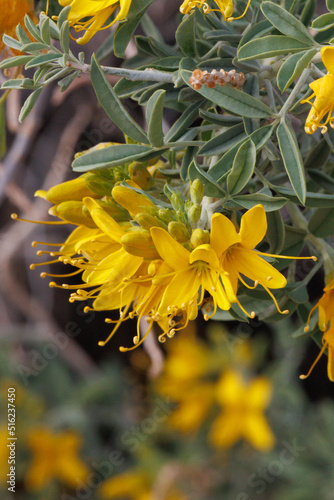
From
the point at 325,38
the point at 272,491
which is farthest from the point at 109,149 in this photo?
the point at 272,491

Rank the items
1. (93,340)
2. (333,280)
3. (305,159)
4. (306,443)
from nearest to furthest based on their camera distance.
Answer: (333,280), (305,159), (306,443), (93,340)

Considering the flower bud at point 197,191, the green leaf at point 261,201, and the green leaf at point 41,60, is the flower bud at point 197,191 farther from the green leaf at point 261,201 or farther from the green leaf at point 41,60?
the green leaf at point 41,60

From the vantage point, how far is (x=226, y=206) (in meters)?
0.52

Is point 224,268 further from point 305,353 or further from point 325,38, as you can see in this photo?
point 305,353

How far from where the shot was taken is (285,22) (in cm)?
49

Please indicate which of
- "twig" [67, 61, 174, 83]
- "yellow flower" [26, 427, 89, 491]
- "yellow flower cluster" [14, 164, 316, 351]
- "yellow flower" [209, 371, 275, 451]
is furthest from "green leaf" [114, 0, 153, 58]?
"yellow flower" [26, 427, 89, 491]

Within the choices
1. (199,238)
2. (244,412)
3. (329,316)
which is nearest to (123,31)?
(199,238)

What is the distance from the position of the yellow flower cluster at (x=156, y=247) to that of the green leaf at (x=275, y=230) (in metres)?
0.06

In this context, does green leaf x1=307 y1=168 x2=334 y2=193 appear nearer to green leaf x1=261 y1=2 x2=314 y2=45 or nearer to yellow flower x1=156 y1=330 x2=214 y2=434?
green leaf x1=261 y1=2 x2=314 y2=45

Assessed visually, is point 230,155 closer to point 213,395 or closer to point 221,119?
point 221,119

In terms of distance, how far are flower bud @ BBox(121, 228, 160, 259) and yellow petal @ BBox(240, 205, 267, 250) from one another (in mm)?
89

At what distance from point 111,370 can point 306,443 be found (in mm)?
738

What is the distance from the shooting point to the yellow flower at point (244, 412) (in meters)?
1.67

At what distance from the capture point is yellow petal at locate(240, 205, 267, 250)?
47 centimetres
